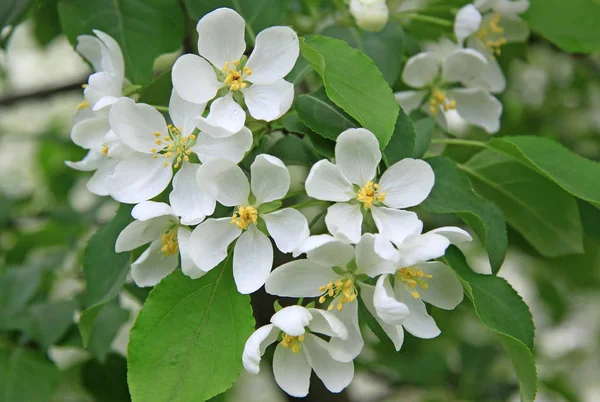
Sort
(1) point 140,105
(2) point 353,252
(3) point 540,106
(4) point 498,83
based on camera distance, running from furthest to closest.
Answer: (3) point 540,106 < (4) point 498,83 < (1) point 140,105 < (2) point 353,252

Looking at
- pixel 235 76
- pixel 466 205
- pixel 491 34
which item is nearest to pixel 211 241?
pixel 235 76

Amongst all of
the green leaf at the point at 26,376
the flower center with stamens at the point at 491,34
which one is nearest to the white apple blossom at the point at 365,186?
the flower center with stamens at the point at 491,34

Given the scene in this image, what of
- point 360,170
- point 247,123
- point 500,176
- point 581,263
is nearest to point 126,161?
point 247,123

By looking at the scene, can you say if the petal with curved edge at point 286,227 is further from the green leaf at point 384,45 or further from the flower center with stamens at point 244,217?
the green leaf at point 384,45

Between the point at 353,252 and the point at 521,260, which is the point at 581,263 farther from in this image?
the point at 353,252

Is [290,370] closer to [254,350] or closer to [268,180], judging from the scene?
[254,350]

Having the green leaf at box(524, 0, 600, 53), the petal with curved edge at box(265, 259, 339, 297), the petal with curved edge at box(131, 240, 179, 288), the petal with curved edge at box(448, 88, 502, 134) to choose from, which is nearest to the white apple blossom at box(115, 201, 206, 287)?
the petal with curved edge at box(131, 240, 179, 288)

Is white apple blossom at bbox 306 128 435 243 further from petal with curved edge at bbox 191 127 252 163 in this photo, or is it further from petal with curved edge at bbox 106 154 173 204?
petal with curved edge at bbox 106 154 173 204
